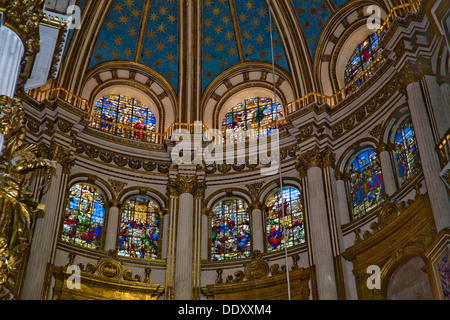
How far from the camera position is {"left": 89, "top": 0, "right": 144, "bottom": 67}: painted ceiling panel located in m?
25.7

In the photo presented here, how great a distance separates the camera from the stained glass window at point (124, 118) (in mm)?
25109

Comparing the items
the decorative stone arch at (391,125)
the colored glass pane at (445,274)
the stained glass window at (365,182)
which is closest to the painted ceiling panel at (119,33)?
the stained glass window at (365,182)

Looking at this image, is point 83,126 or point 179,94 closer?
point 83,126

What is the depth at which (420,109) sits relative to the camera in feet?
60.4

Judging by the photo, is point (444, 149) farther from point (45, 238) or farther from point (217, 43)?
point (217, 43)

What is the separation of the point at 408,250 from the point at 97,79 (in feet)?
45.6

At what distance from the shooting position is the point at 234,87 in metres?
26.5

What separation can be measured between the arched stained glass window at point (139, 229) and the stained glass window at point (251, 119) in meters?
4.38

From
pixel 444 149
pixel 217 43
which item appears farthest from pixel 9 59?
pixel 217 43

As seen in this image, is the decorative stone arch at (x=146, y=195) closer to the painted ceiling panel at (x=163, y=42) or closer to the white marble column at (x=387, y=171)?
the painted ceiling panel at (x=163, y=42)

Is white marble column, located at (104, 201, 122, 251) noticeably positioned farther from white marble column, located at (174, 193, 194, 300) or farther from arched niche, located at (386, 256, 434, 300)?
arched niche, located at (386, 256, 434, 300)
